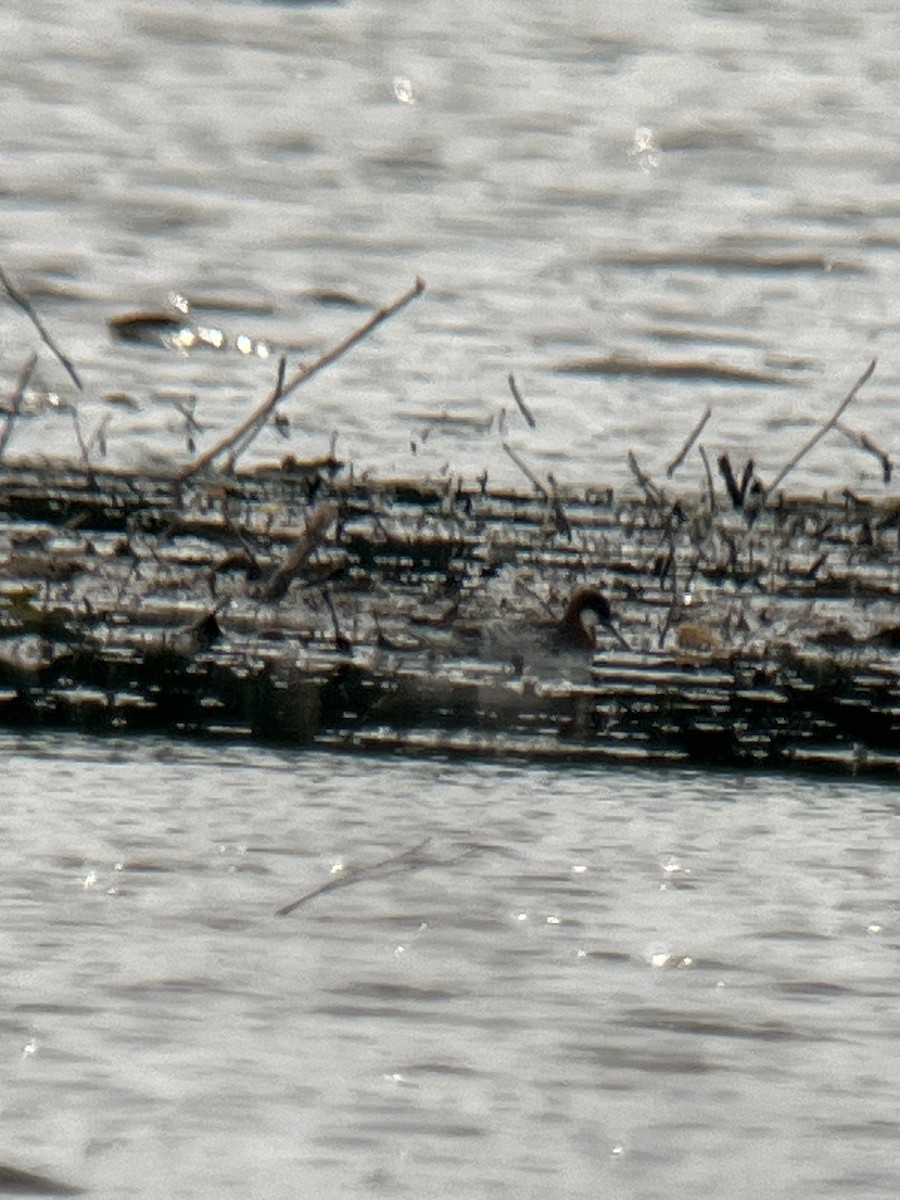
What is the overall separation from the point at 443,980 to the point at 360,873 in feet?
0.81

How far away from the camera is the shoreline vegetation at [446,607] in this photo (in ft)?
8.58

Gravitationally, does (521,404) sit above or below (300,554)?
above

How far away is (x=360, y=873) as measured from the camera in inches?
79.7

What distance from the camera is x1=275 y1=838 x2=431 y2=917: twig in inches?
76.2

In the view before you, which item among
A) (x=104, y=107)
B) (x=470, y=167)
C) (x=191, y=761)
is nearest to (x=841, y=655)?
(x=191, y=761)

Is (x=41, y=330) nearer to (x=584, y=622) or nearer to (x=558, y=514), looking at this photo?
(x=558, y=514)

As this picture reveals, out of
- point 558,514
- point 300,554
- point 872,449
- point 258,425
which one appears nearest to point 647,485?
point 558,514

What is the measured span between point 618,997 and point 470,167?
3.80m

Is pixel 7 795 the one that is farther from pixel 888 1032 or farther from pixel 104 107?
pixel 104 107

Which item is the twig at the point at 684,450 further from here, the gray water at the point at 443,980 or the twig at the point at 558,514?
the gray water at the point at 443,980

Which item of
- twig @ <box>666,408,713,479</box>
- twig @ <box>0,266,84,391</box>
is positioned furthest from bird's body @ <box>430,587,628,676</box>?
twig @ <box>0,266,84,391</box>

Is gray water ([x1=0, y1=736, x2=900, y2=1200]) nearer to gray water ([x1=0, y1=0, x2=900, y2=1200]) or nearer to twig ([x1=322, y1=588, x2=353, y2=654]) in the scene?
gray water ([x1=0, y1=0, x2=900, y2=1200])

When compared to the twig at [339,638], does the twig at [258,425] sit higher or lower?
higher

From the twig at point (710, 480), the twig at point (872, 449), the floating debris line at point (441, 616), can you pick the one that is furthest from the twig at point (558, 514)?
the twig at point (872, 449)
